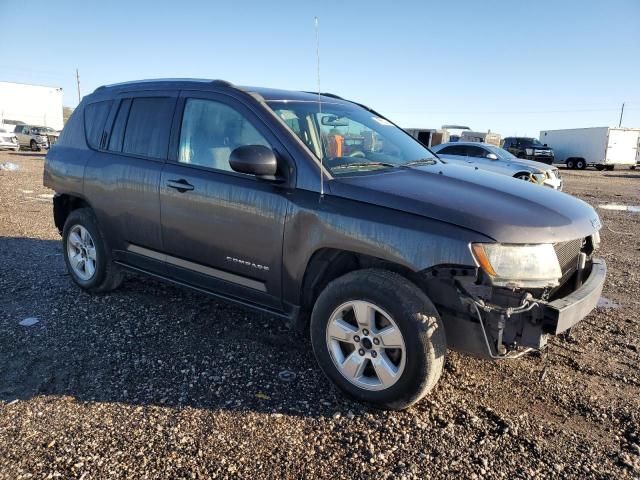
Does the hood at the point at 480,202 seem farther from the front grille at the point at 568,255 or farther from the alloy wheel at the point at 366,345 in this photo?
the alloy wheel at the point at 366,345

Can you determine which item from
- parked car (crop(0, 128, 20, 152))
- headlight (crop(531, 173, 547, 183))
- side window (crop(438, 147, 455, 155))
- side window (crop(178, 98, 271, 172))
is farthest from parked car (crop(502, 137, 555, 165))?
side window (crop(178, 98, 271, 172))

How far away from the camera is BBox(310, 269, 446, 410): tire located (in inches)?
108

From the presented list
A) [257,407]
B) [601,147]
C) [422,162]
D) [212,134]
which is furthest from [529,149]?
[257,407]

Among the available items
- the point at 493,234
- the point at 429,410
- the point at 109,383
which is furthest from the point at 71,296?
the point at 493,234

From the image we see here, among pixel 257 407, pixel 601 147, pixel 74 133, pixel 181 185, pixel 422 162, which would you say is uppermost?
pixel 74 133

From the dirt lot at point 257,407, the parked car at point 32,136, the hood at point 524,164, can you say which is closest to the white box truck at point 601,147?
the hood at point 524,164

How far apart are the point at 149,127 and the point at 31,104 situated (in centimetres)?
3424

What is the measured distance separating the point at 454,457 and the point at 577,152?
37050 mm

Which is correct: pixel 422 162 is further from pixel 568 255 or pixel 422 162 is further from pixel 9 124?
pixel 9 124

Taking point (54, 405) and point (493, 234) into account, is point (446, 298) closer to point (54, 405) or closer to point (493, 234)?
point (493, 234)

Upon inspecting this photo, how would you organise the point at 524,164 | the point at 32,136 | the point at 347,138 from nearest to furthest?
the point at 347,138, the point at 524,164, the point at 32,136

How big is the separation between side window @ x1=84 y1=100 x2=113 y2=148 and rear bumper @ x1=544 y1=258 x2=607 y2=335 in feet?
12.9

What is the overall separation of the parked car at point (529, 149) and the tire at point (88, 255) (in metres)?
31.6

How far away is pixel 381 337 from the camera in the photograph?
2867mm
